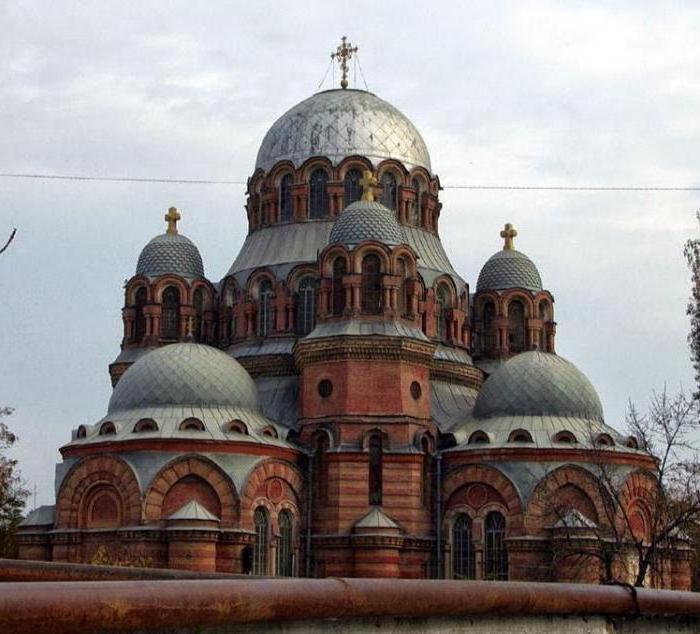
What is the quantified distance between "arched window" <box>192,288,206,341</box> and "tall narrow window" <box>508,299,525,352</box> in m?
10.7

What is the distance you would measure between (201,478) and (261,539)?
2489mm

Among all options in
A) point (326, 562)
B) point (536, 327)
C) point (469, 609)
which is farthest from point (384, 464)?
point (469, 609)

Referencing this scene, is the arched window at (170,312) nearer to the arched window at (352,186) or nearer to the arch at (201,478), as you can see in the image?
the arched window at (352,186)

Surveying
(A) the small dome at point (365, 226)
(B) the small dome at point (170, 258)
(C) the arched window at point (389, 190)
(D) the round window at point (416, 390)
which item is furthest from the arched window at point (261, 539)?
(C) the arched window at point (389, 190)

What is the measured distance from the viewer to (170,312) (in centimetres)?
4741

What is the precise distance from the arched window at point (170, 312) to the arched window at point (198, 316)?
1.95ft

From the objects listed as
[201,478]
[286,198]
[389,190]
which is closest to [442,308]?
[389,190]

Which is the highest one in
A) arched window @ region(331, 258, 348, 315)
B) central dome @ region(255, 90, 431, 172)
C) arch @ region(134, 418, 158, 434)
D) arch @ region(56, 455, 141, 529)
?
central dome @ region(255, 90, 431, 172)

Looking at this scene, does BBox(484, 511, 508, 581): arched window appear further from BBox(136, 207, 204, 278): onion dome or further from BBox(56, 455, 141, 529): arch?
BBox(136, 207, 204, 278): onion dome

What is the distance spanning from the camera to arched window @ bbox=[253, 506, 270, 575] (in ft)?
126

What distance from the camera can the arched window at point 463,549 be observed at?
3969 centimetres

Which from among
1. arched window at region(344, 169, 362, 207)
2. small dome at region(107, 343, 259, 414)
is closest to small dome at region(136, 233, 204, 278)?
arched window at region(344, 169, 362, 207)

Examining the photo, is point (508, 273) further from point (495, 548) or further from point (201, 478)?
point (201, 478)

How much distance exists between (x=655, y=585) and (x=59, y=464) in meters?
17.3
